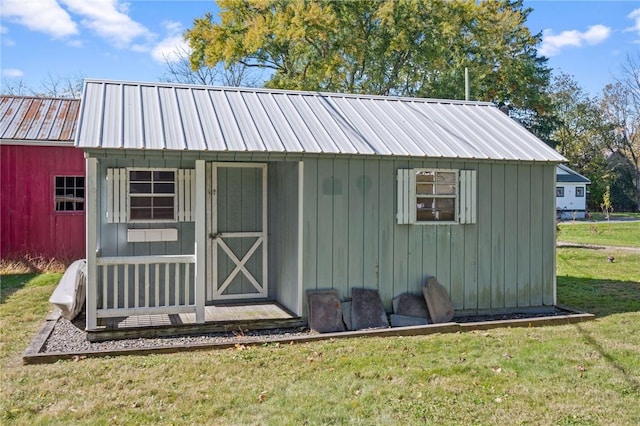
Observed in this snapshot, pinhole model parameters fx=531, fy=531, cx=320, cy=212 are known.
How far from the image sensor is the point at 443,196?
744 centimetres

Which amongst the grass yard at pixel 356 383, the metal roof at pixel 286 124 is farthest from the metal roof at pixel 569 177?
the grass yard at pixel 356 383

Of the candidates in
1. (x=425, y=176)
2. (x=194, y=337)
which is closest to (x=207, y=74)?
(x=425, y=176)

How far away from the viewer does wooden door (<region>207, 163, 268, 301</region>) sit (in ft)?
25.4

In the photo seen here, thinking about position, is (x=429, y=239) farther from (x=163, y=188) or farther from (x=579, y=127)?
(x=579, y=127)

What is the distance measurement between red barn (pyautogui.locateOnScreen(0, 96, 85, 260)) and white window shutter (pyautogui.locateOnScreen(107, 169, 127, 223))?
589 cm

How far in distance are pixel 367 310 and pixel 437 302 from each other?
0.99 meters

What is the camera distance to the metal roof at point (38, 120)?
1204 centimetres

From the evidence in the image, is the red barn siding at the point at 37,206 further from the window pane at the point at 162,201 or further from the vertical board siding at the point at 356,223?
the vertical board siding at the point at 356,223

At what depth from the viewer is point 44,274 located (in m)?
11.0

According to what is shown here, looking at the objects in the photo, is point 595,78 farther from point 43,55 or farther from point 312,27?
point 43,55

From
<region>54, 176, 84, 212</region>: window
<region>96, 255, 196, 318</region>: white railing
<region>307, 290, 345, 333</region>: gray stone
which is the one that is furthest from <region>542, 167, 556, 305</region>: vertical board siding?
<region>54, 176, 84, 212</region>: window

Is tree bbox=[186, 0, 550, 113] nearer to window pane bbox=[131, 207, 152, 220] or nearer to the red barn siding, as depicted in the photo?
the red barn siding

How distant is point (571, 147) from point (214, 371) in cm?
4377

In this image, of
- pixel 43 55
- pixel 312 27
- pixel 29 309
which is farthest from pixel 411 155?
pixel 43 55
